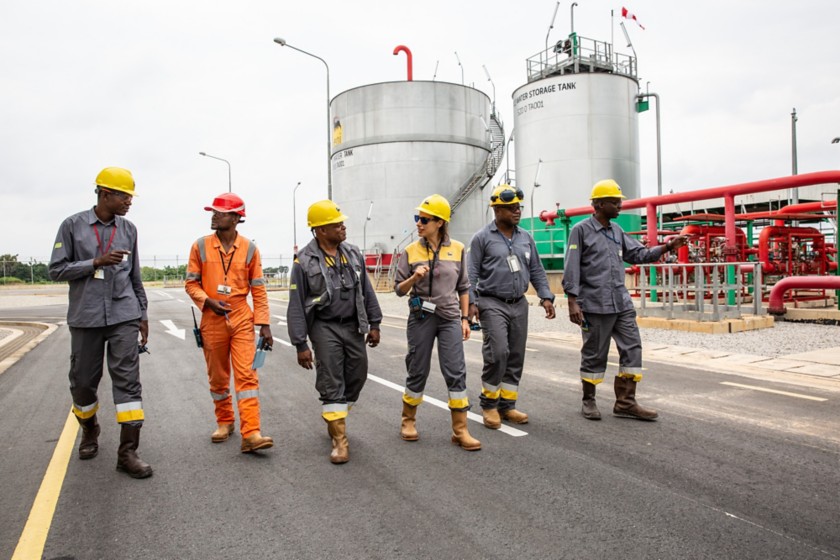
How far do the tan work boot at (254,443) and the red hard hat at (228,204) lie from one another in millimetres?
1718

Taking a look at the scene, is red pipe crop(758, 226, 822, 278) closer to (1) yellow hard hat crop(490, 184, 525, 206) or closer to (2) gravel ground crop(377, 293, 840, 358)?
(2) gravel ground crop(377, 293, 840, 358)

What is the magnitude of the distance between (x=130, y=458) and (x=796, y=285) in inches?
492

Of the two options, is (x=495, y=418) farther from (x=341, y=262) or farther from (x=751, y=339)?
(x=751, y=339)

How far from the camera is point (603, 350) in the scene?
5.63 m

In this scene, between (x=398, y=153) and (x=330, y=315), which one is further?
(x=398, y=153)

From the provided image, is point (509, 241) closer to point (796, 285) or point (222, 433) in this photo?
point (222, 433)

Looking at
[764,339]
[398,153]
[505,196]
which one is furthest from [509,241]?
[398,153]

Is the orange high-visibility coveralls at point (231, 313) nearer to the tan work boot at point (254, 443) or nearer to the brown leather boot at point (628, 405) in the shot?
the tan work boot at point (254, 443)

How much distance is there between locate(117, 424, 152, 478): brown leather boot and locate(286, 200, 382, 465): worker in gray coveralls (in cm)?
123

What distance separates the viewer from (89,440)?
186 inches

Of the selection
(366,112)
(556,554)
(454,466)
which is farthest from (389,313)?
(366,112)

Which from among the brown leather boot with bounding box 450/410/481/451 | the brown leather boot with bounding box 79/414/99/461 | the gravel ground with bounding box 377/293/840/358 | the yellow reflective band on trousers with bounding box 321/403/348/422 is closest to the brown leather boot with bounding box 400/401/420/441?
the brown leather boot with bounding box 450/410/481/451

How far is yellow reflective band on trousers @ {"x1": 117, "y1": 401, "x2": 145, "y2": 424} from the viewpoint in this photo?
172 inches

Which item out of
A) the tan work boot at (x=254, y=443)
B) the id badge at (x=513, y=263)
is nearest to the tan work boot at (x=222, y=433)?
the tan work boot at (x=254, y=443)
